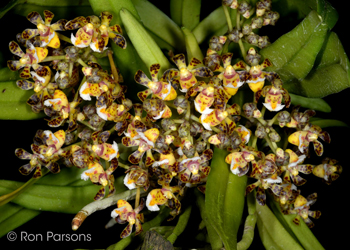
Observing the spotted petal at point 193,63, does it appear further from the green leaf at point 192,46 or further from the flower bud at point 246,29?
the flower bud at point 246,29

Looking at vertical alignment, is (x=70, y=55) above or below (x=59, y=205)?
above

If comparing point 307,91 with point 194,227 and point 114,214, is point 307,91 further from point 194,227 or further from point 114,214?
point 114,214

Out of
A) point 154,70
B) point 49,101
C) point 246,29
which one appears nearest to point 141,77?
point 154,70

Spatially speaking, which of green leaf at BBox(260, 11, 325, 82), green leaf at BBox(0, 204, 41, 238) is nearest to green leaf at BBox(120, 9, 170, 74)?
green leaf at BBox(260, 11, 325, 82)

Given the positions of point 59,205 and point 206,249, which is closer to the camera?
point 206,249

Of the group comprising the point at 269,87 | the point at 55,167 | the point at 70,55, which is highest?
the point at 70,55

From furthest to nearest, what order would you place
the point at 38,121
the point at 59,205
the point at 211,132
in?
the point at 38,121, the point at 59,205, the point at 211,132

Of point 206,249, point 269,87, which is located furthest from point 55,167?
point 269,87
